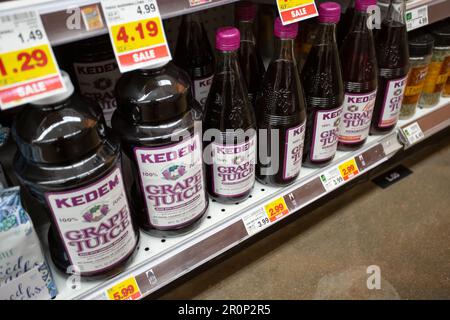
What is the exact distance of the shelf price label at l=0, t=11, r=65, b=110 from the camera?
0.49 meters

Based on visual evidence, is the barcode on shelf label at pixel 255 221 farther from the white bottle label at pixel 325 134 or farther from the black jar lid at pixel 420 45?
the black jar lid at pixel 420 45

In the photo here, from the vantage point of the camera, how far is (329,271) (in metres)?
1.10

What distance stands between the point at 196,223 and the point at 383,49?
0.64 m

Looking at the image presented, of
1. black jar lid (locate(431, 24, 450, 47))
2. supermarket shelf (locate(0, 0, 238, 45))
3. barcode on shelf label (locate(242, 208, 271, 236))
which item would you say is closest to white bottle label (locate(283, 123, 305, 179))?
barcode on shelf label (locate(242, 208, 271, 236))

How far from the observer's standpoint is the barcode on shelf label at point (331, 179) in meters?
1.05

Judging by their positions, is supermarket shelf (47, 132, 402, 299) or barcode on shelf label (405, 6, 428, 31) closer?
supermarket shelf (47, 132, 402, 299)

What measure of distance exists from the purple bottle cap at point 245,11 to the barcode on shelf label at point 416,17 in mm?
416

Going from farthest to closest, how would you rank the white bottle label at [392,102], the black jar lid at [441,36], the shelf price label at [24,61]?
the black jar lid at [441,36] < the white bottle label at [392,102] < the shelf price label at [24,61]

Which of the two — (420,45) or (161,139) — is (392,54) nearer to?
(420,45)

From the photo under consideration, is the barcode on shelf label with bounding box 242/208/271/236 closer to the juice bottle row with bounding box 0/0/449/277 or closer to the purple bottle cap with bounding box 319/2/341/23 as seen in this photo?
the juice bottle row with bounding box 0/0/449/277

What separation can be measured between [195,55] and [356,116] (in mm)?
428

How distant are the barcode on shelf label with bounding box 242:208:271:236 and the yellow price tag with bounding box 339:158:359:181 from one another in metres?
0.27

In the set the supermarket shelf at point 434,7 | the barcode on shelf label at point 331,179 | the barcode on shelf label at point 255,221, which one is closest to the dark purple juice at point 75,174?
the barcode on shelf label at point 255,221
